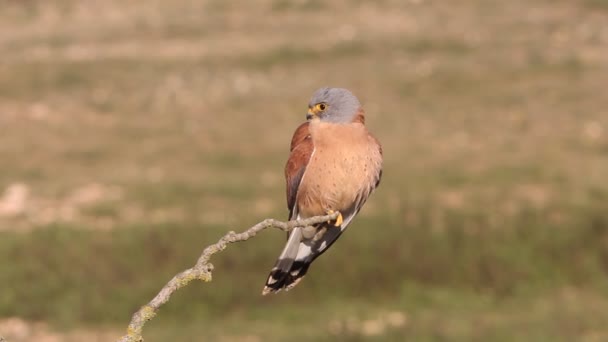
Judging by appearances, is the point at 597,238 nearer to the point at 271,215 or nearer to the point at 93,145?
the point at 271,215

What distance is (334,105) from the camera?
433 cm

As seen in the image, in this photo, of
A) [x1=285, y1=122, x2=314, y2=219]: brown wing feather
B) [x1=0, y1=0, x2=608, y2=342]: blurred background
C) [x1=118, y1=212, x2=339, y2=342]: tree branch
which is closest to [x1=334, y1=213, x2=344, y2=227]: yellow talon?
[x1=285, y1=122, x2=314, y2=219]: brown wing feather

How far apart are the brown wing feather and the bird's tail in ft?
0.57

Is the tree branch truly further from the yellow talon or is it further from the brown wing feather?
the brown wing feather

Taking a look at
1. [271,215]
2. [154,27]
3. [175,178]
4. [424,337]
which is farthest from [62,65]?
[424,337]

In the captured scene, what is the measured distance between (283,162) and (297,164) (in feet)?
91.1

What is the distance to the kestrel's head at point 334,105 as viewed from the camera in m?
4.29

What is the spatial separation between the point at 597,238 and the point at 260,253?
28.6 ft

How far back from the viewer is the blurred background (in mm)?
24547

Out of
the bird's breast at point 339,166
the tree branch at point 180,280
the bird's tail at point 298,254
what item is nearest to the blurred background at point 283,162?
the bird's tail at point 298,254

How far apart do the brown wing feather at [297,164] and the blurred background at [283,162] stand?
17.7 m

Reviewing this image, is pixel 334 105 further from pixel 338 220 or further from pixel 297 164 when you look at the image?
pixel 297 164

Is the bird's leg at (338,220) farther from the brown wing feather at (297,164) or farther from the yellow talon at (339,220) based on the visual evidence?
the brown wing feather at (297,164)

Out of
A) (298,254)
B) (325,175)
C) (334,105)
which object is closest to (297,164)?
(325,175)
